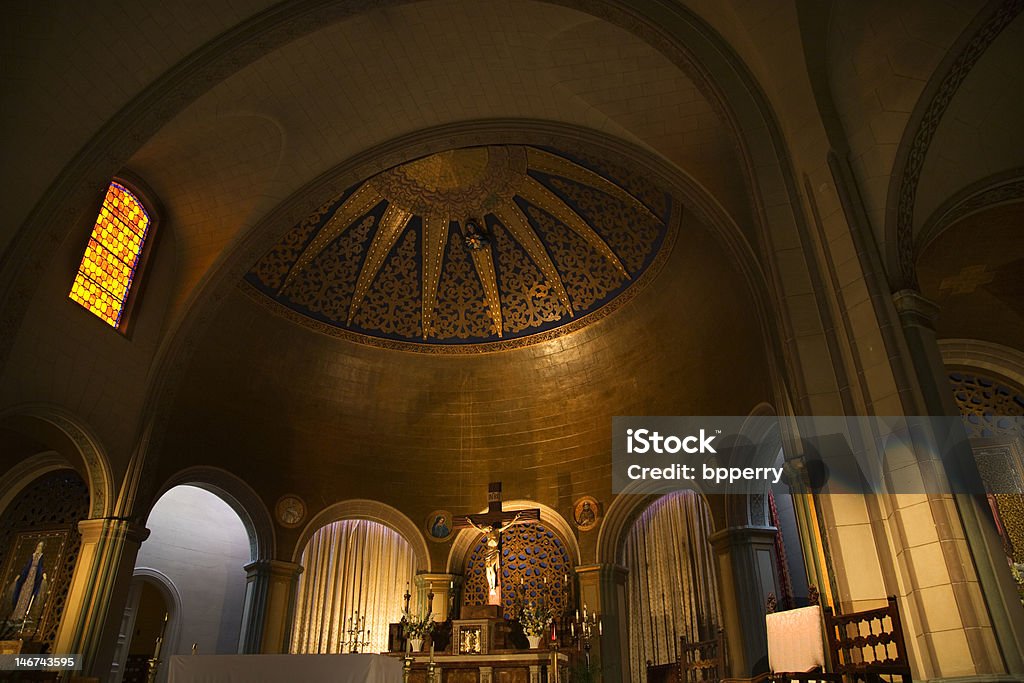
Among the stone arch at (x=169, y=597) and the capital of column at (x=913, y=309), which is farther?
the stone arch at (x=169, y=597)

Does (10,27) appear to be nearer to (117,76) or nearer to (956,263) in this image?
(117,76)

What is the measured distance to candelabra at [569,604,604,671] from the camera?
11.7 meters

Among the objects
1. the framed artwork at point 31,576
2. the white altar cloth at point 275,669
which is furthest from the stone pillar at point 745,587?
the framed artwork at point 31,576

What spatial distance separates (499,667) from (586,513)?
3836mm

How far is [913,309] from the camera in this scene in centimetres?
555

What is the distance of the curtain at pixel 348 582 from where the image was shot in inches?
566

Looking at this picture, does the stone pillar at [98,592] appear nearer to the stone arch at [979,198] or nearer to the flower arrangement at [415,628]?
the flower arrangement at [415,628]

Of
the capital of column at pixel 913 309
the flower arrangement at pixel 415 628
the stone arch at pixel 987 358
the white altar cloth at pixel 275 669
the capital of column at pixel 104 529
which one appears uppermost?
the stone arch at pixel 987 358

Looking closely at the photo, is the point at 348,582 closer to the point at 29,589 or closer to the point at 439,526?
the point at 439,526

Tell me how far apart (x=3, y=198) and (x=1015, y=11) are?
9.96 m

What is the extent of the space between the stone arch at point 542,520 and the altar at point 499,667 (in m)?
2.96

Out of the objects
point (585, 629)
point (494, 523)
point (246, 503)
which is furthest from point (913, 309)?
point (246, 503)

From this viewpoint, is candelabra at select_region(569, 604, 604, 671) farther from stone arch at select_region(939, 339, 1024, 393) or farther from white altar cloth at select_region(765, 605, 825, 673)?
stone arch at select_region(939, 339, 1024, 393)

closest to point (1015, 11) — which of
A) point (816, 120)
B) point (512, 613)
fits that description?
point (816, 120)
